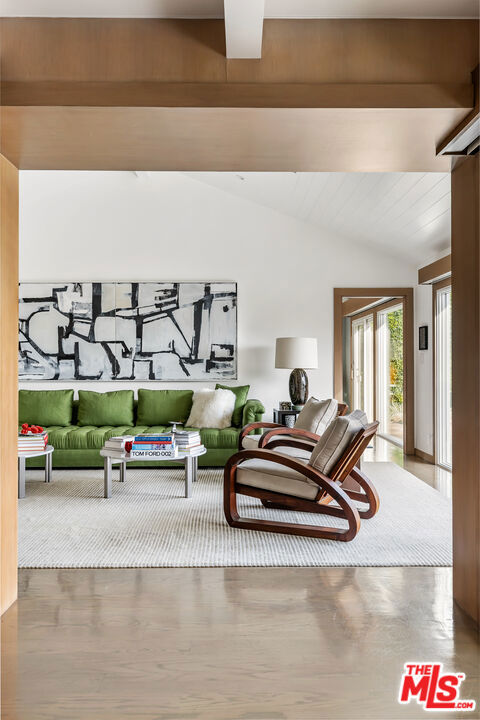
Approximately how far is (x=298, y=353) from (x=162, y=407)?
1750 mm

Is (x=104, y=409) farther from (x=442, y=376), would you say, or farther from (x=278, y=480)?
(x=442, y=376)

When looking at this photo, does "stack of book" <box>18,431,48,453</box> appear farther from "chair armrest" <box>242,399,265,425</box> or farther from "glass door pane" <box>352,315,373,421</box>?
"glass door pane" <box>352,315,373,421</box>

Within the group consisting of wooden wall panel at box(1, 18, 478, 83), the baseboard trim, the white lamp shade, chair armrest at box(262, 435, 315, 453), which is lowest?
the baseboard trim

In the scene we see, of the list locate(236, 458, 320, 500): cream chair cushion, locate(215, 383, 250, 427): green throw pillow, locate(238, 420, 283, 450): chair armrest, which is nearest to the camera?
locate(236, 458, 320, 500): cream chair cushion

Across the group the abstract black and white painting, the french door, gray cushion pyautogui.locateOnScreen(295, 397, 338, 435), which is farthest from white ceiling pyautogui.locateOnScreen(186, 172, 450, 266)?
the french door

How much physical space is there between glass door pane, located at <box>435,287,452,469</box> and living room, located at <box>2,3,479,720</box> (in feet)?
0.09

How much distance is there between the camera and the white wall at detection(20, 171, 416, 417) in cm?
686

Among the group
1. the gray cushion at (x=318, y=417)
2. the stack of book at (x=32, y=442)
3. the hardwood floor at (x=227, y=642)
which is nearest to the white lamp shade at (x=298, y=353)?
the gray cushion at (x=318, y=417)

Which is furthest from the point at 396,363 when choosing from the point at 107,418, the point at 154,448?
the point at 154,448

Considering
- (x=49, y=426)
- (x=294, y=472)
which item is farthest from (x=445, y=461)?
(x=49, y=426)

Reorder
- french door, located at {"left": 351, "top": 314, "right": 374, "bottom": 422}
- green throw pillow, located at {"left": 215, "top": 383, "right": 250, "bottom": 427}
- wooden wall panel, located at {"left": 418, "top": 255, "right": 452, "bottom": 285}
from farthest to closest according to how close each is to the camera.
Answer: french door, located at {"left": 351, "top": 314, "right": 374, "bottom": 422}
green throw pillow, located at {"left": 215, "top": 383, "right": 250, "bottom": 427}
wooden wall panel, located at {"left": 418, "top": 255, "right": 452, "bottom": 285}

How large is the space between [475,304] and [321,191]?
3650 mm

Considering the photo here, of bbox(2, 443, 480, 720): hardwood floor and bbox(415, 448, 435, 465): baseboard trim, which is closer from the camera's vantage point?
bbox(2, 443, 480, 720): hardwood floor

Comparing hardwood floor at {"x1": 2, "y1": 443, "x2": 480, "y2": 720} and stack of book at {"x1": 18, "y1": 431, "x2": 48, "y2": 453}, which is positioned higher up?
stack of book at {"x1": 18, "y1": 431, "x2": 48, "y2": 453}
